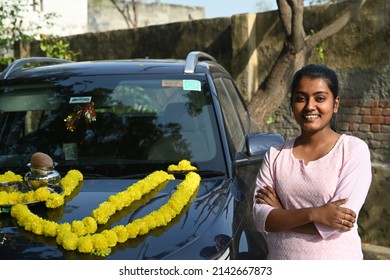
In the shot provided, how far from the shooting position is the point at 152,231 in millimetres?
2393

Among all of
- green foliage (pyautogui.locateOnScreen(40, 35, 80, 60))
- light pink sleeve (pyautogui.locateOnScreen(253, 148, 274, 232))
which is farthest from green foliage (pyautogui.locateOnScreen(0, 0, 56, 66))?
light pink sleeve (pyautogui.locateOnScreen(253, 148, 274, 232))

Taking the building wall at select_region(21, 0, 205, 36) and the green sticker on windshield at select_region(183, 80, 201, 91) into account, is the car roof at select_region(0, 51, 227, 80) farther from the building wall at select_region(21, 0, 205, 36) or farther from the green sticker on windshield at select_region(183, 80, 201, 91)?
the building wall at select_region(21, 0, 205, 36)

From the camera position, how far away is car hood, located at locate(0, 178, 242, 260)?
223cm

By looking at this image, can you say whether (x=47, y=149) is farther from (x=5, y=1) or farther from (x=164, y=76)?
(x=5, y=1)

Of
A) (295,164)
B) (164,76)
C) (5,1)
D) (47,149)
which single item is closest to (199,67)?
(164,76)

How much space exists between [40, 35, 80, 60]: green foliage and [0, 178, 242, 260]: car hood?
7.42m

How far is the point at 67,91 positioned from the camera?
3.62 meters

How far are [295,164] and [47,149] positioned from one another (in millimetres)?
1721

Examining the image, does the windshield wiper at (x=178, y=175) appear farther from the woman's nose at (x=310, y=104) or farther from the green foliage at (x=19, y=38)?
the green foliage at (x=19, y=38)

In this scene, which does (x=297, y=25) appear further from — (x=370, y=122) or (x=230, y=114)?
(x=230, y=114)

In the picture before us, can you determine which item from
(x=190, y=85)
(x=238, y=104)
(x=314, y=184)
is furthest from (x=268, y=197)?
(x=238, y=104)

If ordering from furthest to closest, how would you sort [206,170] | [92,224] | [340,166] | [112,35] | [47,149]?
[112,35]
[47,149]
[206,170]
[92,224]
[340,166]

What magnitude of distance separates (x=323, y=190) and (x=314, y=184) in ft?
0.13

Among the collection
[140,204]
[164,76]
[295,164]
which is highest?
[164,76]
